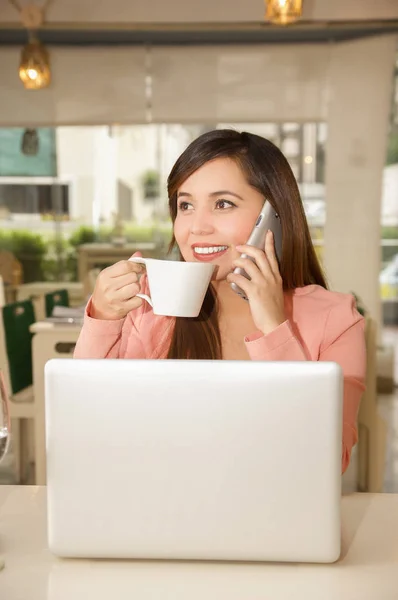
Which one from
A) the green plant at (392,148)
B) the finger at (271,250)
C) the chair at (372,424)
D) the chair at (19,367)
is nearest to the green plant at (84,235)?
the green plant at (392,148)

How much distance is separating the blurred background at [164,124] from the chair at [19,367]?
3.00 m

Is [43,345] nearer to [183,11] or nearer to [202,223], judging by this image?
[202,223]

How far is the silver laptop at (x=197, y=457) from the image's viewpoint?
0.80 m

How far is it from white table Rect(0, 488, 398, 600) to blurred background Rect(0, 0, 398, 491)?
210 inches

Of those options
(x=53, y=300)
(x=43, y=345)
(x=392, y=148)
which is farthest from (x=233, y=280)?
(x=392, y=148)

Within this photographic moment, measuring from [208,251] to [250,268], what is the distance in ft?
0.50

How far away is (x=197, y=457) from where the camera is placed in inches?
31.7

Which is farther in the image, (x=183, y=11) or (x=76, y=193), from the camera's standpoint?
(x=76, y=193)

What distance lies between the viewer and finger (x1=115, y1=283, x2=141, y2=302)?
48.8 inches

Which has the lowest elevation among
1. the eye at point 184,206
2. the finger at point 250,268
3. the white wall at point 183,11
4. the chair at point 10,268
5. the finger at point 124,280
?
the chair at point 10,268

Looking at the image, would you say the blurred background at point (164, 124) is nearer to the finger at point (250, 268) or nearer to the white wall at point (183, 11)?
the white wall at point (183, 11)

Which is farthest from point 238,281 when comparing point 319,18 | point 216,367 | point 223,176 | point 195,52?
point 195,52

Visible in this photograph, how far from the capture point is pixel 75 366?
807 mm

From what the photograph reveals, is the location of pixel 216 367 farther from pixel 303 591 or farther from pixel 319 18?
pixel 319 18
